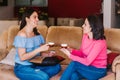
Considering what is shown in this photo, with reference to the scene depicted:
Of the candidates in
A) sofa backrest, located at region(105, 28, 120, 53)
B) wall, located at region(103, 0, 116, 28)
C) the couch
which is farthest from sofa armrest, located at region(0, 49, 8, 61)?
wall, located at region(103, 0, 116, 28)

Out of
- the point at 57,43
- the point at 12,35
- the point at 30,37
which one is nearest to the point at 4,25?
the point at 12,35

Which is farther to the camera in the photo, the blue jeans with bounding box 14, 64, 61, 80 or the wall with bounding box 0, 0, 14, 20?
the wall with bounding box 0, 0, 14, 20

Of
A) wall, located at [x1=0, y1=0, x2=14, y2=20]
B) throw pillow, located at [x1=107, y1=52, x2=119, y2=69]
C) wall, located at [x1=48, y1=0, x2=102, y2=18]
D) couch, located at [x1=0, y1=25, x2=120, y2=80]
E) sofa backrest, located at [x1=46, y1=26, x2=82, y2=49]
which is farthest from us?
wall, located at [x1=0, y1=0, x2=14, y2=20]

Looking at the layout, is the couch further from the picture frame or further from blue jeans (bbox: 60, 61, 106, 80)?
the picture frame

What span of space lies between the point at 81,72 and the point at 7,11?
6.29 metres

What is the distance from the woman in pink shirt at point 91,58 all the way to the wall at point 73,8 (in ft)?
15.2

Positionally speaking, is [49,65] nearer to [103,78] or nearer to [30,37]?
[30,37]

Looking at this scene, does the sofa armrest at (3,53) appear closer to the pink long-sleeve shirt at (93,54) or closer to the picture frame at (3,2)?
the pink long-sleeve shirt at (93,54)

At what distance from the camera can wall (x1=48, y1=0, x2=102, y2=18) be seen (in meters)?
7.52

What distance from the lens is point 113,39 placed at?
11.4 ft

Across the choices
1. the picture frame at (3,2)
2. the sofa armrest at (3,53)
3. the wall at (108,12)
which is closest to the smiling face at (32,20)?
the sofa armrest at (3,53)

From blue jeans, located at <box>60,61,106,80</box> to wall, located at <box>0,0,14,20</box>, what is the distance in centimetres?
591

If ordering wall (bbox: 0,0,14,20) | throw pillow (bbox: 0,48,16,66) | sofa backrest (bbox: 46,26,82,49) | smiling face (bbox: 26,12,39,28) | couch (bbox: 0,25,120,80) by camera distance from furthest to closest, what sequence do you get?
wall (bbox: 0,0,14,20) → sofa backrest (bbox: 46,26,82,49) → throw pillow (bbox: 0,48,16,66) → couch (bbox: 0,25,120,80) → smiling face (bbox: 26,12,39,28)

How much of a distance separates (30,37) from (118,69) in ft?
3.43
